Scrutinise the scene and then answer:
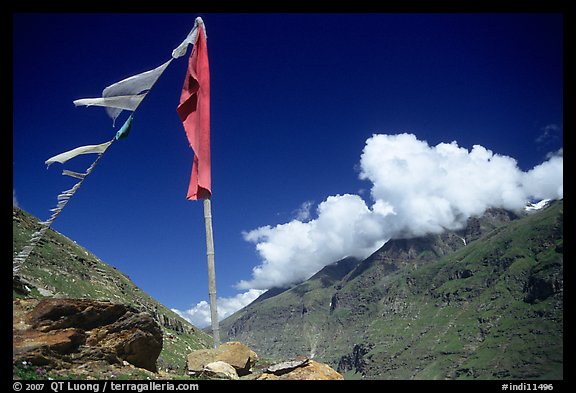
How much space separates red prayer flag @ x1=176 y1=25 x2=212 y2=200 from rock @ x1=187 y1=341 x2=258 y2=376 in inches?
233

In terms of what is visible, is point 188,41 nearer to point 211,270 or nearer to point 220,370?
point 211,270

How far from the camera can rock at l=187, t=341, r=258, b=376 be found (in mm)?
17809

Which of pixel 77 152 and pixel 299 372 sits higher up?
pixel 77 152

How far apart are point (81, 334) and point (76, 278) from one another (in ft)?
236

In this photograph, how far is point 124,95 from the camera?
1650 cm

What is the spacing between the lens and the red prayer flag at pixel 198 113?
16.6 meters

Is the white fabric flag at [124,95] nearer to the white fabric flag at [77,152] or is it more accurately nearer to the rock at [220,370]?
the white fabric flag at [77,152]

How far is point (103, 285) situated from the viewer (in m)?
95.8

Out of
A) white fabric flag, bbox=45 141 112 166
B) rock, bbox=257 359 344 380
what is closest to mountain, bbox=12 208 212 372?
white fabric flag, bbox=45 141 112 166

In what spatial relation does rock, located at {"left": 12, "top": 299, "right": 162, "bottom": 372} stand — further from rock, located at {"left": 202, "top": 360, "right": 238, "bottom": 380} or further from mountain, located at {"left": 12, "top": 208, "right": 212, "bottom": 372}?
mountain, located at {"left": 12, "top": 208, "right": 212, "bottom": 372}

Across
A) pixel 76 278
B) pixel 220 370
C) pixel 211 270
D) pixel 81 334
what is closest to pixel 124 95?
pixel 211 270

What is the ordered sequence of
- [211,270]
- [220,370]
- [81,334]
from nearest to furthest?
1. [211,270]
2. [81,334]
3. [220,370]
